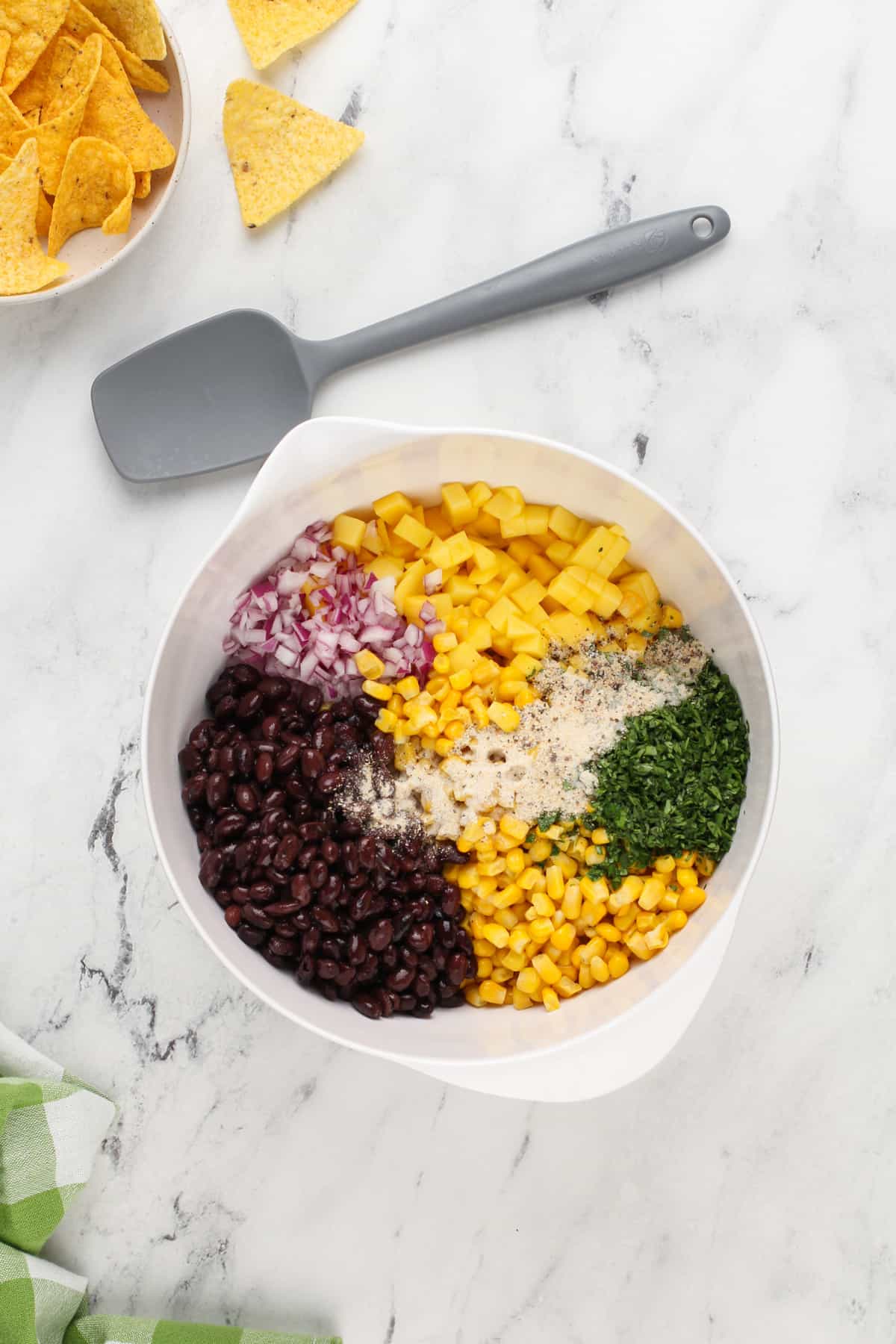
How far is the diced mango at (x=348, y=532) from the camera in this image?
6.22ft

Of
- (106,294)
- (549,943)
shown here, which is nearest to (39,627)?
(106,294)

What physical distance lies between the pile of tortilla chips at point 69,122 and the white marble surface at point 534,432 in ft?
0.52

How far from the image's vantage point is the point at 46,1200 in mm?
2057

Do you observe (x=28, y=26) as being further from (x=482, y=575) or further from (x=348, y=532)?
(x=482, y=575)

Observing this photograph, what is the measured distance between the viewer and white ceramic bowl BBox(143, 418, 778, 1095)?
5.64ft

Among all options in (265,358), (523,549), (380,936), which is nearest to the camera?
(380,936)

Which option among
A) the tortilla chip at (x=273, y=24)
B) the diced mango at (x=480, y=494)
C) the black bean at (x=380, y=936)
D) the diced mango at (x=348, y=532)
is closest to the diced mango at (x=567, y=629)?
the diced mango at (x=480, y=494)

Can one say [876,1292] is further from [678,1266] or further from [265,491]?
[265,491]

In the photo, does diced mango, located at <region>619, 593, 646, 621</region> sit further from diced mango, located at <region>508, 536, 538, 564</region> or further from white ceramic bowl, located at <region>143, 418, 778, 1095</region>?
diced mango, located at <region>508, 536, 538, 564</region>

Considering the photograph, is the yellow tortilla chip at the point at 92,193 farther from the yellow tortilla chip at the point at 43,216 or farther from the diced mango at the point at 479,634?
the diced mango at the point at 479,634

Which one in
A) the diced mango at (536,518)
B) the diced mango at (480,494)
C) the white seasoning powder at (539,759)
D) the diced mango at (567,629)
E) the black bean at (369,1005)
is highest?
the diced mango at (480,494)

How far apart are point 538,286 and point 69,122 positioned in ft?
3.01

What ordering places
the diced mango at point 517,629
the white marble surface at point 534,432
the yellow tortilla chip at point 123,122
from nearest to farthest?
the diced mango at point 517,629 < the yellow tortilla chip at point 123,122 < the white marble surface at point 534,432

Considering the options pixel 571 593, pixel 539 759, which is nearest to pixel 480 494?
pixel 571 593
